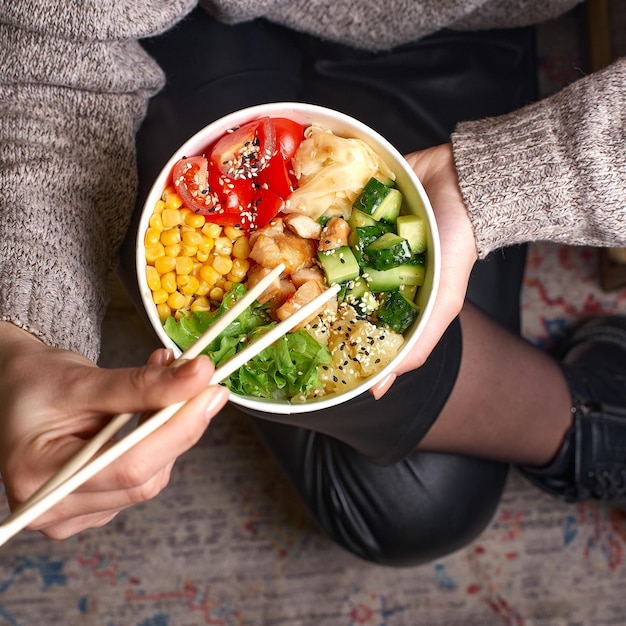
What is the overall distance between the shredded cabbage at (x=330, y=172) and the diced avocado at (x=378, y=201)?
0.02 m

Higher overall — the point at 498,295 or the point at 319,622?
the point at 498,295

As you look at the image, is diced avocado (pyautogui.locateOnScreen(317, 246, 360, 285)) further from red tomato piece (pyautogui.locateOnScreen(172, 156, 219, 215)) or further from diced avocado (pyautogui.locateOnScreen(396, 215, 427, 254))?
red tomato piece (pyautogui.locateOnScreen(172, 156, 219, 215))

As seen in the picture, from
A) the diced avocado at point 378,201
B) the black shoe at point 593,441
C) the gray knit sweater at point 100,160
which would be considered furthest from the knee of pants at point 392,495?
the diced avocado at point 378,201

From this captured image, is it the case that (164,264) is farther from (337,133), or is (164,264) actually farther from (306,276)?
(337,133)

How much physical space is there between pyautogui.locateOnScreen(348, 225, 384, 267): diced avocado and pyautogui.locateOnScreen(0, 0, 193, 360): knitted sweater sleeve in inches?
18.3

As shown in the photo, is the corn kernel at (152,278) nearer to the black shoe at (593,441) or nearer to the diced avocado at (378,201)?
the diced avocado at (378,201)

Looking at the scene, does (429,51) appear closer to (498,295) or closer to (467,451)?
(498,295)

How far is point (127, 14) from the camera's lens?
3.44ft

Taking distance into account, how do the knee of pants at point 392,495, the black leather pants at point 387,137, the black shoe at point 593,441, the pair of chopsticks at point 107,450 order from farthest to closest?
the black shoe at point 593,441 → the knee of pants at point 392,495 → the black leather pants at point 387,137 → the pair of chopsticks at point 107,450

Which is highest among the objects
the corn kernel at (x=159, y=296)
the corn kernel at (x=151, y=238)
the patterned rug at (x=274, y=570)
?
the corn kernel at (x=151, y=238)

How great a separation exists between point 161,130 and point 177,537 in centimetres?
129

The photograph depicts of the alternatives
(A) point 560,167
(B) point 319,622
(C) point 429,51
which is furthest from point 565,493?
(C) point 429,51

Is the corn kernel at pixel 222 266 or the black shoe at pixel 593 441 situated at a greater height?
the corn kernel at pixel 222 266

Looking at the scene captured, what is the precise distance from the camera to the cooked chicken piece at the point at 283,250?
3.06ft
